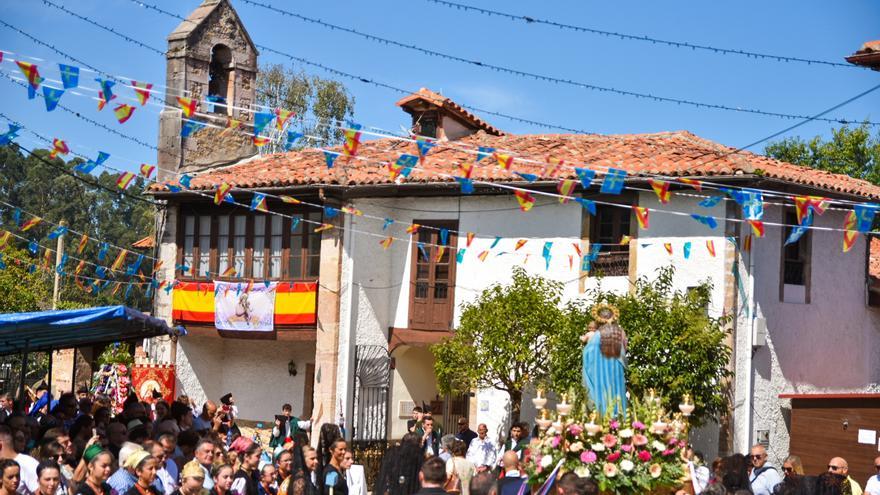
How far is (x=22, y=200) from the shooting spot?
6116cm

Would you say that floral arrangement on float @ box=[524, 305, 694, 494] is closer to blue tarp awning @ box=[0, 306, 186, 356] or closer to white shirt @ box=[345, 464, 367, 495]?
white shirt @ box=[345, 464, 367, 495]

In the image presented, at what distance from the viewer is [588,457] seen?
1022cm

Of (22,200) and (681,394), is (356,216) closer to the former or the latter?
(681,394)

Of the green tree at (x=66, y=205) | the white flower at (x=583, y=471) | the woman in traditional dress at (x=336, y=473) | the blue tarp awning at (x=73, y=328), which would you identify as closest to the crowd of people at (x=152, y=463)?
the woman in traditional dress at (x=336, y=473)

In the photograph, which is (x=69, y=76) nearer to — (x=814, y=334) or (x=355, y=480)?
(x=355, y=480)

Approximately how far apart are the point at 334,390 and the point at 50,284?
1209 inches

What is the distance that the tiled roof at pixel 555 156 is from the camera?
67.3 ft

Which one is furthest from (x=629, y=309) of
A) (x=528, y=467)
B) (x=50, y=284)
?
(x=50, y=284)

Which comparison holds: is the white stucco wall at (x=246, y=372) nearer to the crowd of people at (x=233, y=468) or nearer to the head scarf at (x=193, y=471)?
the crowd of people at (x=233, y=468)

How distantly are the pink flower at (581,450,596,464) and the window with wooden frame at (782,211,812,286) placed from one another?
39.2 feet

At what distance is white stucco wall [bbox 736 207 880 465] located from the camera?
67.6 ft

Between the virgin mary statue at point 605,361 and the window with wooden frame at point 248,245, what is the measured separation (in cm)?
1199

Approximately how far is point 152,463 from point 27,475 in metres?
0.98

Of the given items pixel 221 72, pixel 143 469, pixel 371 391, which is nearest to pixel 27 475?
pixel 143 469
